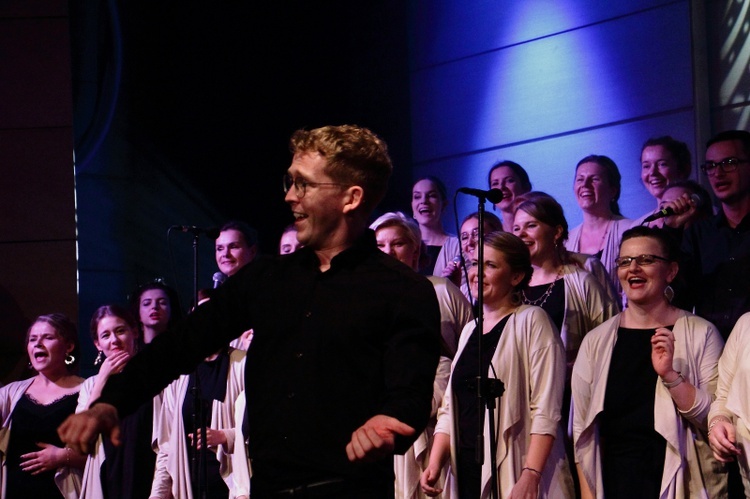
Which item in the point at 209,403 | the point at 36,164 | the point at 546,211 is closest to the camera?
the point at 546,211

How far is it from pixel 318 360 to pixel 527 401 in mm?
1797

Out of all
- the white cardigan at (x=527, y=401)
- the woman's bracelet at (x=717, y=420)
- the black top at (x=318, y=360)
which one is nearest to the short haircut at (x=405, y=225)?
the white cardigan at (x=527, y=401)

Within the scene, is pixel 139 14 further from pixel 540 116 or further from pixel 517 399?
pixel 517 399

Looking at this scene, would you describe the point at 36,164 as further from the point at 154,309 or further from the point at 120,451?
the point at 120,451

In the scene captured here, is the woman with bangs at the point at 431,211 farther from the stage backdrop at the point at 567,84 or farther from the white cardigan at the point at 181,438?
the white cardigan at the point at 181,438

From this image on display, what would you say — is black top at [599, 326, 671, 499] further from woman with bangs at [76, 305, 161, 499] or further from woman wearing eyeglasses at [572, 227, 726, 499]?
woman with bangs at [76, 305, 161, 499]

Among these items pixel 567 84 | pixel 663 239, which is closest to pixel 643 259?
pixel 663 239

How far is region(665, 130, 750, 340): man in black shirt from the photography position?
3941mm

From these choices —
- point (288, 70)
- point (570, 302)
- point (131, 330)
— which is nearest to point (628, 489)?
point (570, 302)

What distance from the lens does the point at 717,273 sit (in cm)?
402

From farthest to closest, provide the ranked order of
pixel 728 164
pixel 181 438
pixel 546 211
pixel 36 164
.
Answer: pixel 36 164
pixel 181 438
pixel 546 211
pixel 728 164

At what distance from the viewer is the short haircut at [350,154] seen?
2305 millimetres

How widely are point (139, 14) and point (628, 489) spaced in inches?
204

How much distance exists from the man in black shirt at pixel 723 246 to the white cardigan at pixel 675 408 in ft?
1.10
